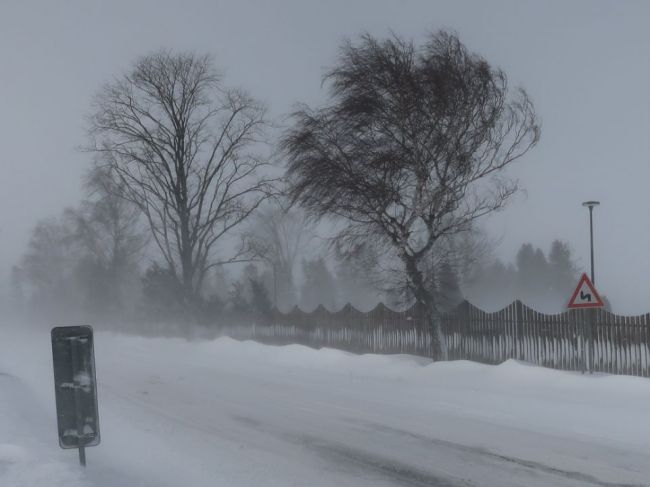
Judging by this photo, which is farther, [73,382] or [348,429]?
[348,429]

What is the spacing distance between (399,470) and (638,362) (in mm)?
7563

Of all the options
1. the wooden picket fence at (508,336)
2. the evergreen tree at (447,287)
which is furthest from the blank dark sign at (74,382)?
the evergreen tree at (447,287)

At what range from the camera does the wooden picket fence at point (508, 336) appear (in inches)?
526

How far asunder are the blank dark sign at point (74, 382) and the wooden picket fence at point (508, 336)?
10.4 metres

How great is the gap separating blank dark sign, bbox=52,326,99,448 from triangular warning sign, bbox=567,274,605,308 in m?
9.83

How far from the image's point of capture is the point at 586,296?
43.7 feet

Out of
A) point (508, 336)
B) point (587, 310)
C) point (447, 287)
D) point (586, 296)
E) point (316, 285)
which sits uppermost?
point (586, 296)

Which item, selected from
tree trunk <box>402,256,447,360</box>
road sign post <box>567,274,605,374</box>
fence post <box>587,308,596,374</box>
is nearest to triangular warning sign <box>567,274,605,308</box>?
road sign post <box>567,274,605,374</box>

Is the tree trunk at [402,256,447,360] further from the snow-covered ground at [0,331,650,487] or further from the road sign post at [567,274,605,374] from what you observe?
the road sign post at [567,274,605,374]

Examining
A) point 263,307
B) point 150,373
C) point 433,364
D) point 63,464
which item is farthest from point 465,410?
point 263,307

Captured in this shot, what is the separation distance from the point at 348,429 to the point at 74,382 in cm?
455

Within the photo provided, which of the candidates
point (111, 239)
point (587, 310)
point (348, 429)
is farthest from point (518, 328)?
point (111, 239)

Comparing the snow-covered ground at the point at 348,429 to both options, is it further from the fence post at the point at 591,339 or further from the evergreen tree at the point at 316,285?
the evergreen tree at the point at 316,285

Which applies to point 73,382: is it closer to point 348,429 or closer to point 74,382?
point 74,382
